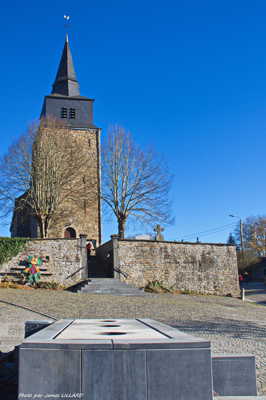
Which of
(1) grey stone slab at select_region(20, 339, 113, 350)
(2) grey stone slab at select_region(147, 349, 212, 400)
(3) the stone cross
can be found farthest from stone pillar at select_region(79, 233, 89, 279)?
(2) grey stone slab at select_region(147, 349, 212, 400)

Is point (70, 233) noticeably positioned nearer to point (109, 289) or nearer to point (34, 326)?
point (109, 289)

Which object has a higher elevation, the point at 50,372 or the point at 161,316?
the point at 50,372

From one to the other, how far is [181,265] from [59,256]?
6.68 meters

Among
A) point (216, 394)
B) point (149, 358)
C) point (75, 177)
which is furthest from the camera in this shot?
point (75, 177)

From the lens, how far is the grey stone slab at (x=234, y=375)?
495 centimetres

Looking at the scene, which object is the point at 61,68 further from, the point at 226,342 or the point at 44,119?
the point at 226,342

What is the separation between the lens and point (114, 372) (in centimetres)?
386

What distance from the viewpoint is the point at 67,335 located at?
4.57 meters

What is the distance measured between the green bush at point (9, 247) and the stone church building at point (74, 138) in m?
7.03

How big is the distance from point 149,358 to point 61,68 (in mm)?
34897

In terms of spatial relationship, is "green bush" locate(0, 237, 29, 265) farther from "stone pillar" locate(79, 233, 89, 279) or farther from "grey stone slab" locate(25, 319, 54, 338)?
"grey stone slab" locate(25, 319, 54, 338)

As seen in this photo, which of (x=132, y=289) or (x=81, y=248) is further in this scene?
(x=81, y=248)

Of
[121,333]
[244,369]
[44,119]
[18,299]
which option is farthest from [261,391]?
[44,119]

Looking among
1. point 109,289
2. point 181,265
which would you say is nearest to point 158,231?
point 181,265
